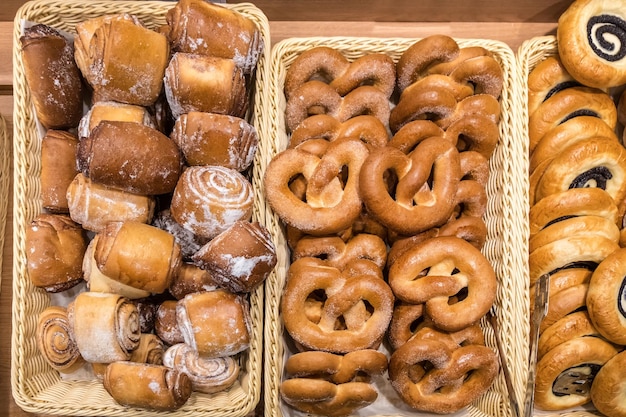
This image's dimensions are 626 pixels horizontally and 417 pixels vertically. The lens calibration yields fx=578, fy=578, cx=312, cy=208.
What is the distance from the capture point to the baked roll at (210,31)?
179cm

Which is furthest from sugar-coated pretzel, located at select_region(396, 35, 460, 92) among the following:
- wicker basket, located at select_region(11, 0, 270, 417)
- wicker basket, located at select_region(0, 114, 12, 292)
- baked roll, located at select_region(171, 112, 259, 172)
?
wicker basket, located at select_region(0, 114, 12, 292)

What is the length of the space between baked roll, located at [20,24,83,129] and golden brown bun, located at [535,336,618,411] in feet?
5.89

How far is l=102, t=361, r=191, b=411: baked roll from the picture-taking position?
173cm

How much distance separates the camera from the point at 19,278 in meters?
1.86

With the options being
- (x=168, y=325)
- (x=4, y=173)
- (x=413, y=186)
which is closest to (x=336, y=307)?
(x=413, y=186)

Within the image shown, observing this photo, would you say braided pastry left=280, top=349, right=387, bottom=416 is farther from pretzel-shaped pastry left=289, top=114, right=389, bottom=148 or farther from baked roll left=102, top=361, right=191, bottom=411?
pretzel-shaped pastry left=289, top=114, right=389, bottom=148

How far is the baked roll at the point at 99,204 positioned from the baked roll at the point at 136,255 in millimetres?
61

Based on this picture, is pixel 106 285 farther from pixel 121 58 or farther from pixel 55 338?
pixel 121 58

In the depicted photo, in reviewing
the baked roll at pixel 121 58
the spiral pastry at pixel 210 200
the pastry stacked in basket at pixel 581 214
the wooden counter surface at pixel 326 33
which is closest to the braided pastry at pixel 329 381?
the spiral pastry at pixel 210 200

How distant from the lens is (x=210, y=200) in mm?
1722

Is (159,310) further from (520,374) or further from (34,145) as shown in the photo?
(520,374)

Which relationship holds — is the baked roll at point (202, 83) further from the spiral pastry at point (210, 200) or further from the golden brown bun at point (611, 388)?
the golden brown bun at point (611, 388)

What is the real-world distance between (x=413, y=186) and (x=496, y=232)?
40cm

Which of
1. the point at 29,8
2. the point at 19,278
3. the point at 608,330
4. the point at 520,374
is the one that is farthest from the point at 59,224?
the point at 608,330
